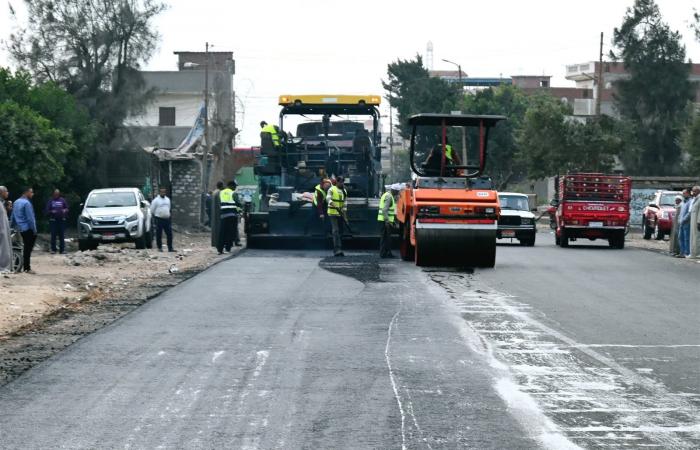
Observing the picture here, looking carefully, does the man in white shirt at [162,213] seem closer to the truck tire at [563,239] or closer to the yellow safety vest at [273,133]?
the yellow safety vest at [273,133]

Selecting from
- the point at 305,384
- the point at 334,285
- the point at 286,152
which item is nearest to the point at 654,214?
the point at 286,152

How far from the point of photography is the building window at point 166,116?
3177 inches

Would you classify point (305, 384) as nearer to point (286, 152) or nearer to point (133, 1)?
point (286, 152)

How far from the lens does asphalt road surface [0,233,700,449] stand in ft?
25.5

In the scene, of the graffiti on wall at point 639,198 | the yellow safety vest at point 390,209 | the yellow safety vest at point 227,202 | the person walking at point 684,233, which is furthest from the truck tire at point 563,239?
the graffiti on wall at point 639,198

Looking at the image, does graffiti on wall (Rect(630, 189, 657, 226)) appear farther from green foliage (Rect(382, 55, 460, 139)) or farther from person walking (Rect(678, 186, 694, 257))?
green foliage (Rect(382, 55, 460, 139))

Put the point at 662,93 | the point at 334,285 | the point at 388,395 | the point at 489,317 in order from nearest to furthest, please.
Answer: the point at 388,395 < the point at 489,317 < the point at 334,285 < the point at 662,93

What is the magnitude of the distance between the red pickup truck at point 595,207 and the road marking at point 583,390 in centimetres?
2054

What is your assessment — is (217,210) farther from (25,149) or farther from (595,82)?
(595,82)

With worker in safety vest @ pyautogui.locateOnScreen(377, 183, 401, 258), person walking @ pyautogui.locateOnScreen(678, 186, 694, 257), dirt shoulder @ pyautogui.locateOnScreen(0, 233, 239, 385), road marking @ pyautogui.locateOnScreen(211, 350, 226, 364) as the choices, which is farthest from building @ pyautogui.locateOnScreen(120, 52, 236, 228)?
road marking @ pyautogui.locateOnScreen(211, 350, 226, 364)

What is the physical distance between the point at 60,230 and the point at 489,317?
19429 millimetres

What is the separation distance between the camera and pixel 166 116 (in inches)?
3187

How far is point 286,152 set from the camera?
29.8m

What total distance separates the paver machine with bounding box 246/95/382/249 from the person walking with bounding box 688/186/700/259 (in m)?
7.11
